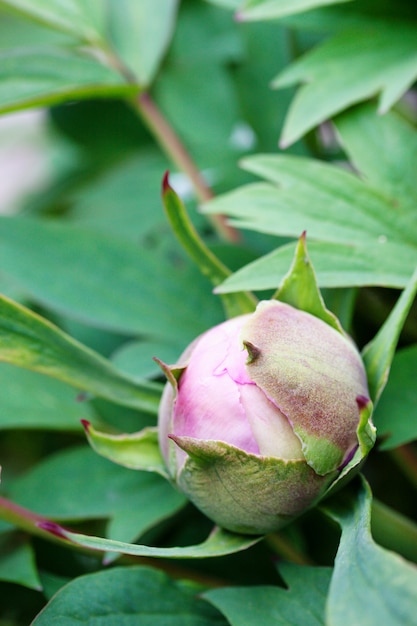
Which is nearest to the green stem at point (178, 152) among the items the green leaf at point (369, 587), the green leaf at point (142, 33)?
the green leaf at point (142, 33)

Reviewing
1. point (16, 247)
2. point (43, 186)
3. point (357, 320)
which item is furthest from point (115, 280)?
point (43, 186)

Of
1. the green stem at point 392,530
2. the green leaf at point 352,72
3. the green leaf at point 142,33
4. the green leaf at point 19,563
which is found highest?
the green leaf at point 142,33

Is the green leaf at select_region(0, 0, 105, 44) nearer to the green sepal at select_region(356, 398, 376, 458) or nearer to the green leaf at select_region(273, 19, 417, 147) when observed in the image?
the green leaf at select_region(273, 19, 417, 147)

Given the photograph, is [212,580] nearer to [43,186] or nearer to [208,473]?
[208,473]

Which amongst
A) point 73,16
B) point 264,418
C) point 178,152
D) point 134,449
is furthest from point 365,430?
point 73,16

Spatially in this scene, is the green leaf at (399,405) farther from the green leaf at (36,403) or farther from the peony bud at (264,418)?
the green leaf at (36,403)
